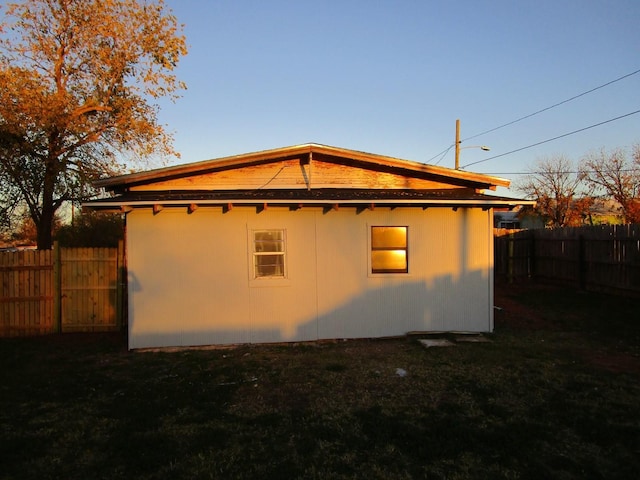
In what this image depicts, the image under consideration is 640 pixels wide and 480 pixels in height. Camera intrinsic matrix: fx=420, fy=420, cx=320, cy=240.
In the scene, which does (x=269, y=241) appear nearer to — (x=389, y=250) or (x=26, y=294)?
(x=389, y=250)

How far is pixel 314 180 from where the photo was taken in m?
9.76

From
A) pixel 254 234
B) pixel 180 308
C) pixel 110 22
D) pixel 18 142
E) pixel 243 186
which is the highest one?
pixel 110 22

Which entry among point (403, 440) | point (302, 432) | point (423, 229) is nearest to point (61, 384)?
point (302, 432)

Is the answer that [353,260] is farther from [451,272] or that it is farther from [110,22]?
[110,22]

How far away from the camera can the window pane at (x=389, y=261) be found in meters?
9.14

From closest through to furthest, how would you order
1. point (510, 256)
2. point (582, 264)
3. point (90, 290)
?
1. point (90, 290)
2. point (582, 264)
3. point (510, 256)

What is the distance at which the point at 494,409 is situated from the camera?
5180 millimetres

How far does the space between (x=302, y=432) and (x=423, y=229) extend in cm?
571

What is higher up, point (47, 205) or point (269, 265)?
point (47, 205)

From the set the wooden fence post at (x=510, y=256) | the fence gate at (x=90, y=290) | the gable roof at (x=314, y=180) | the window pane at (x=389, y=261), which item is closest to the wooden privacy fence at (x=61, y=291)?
the fence gate at (x=90, y=290)

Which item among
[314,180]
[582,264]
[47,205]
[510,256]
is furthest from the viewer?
[510,256]

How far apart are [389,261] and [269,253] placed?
2.61m

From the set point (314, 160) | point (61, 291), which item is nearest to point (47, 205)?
point (61, 291)

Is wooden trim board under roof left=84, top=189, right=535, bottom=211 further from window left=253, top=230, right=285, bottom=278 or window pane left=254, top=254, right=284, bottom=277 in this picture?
window pane left=254, top=254, right=284, bottom=277
